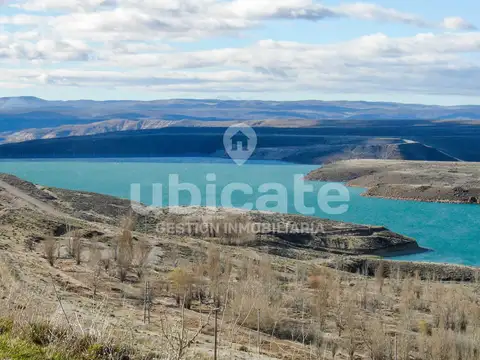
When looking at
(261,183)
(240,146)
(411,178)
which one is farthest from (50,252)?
(240,146)

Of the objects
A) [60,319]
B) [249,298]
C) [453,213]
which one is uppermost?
[60,319]

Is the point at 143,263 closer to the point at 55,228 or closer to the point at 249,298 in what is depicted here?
the point at 249,298

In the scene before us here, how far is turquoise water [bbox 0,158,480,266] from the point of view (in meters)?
41.2

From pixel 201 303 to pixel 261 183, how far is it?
51.1 meters

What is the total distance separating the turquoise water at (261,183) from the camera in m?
41.2

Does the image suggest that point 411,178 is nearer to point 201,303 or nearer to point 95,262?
point 95,262

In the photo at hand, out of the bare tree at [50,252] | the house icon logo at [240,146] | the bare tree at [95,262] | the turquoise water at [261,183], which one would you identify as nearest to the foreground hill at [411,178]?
the turquoise water at [261,183]

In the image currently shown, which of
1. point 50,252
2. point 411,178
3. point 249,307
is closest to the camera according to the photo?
point 249,307

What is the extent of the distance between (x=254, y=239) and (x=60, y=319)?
2597 centimetres

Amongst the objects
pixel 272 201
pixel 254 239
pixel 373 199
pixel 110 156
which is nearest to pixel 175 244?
pixel 254 239

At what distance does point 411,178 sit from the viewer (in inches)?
2739

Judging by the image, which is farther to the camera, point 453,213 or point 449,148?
point 449,148

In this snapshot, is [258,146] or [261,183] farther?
[258,146]

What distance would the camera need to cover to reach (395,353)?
13.0 meters
